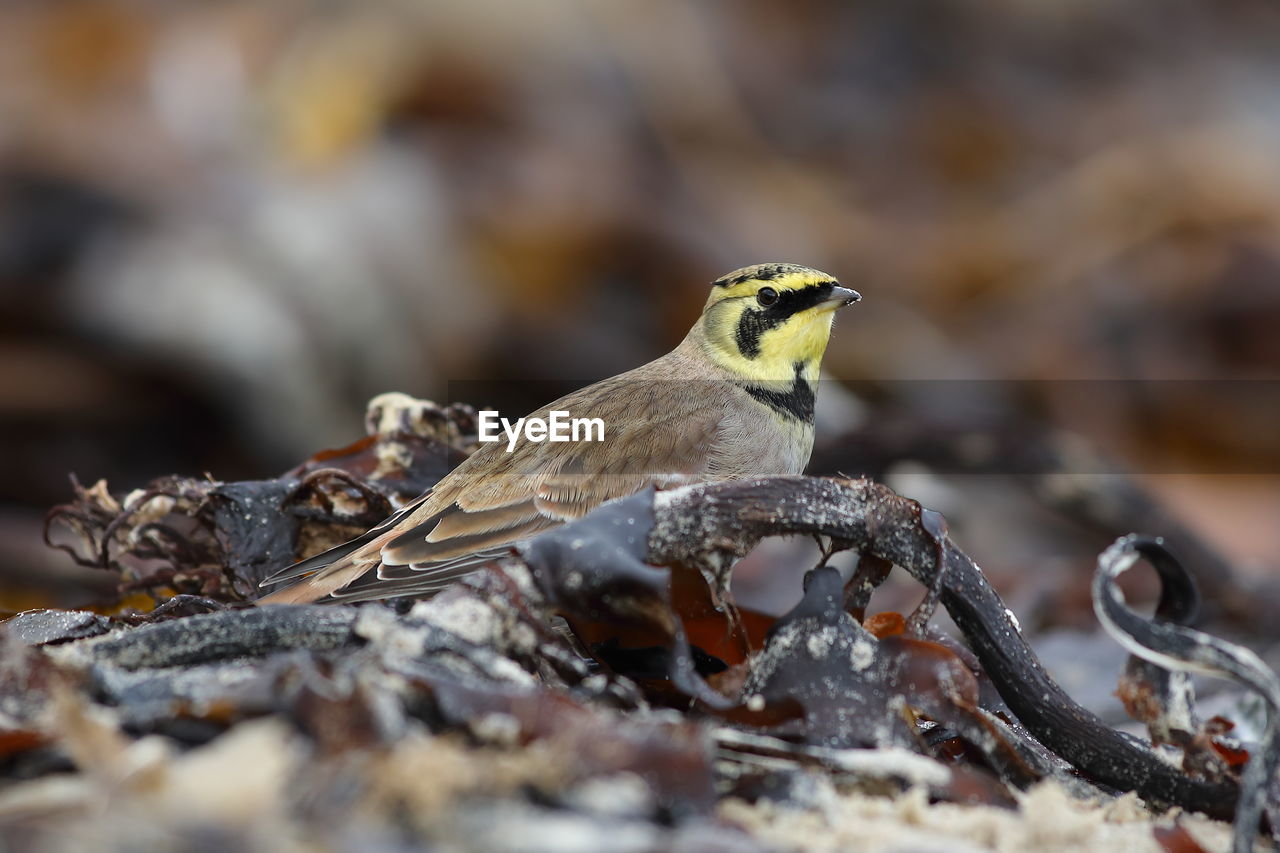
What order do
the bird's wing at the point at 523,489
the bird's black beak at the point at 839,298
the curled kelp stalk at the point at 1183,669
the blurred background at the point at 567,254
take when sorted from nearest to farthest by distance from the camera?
the curled kelp stalk at the point at 1183,669, the bird's wing at the point at 523,489, the bird's black beak at the point at 839,298, the blurred background at the point at 567,254

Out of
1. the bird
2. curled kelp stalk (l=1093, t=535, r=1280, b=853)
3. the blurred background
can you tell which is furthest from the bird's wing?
the blurred background

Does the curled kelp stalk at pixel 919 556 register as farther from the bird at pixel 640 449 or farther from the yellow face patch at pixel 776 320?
the yellow face patch at pixel 776 320

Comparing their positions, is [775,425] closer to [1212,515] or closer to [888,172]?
[1212,515]

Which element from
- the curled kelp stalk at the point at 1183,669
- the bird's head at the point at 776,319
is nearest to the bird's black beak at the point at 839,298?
the bird's head at the point at 776,319

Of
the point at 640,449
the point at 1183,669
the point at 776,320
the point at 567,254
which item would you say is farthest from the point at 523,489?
the point at 567,254

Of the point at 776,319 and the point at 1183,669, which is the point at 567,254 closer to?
the point at 776,319

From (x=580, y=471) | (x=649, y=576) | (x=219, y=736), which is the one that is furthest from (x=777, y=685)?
(x=580, y=471)

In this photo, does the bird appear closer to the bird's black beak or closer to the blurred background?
the bird's black beak
